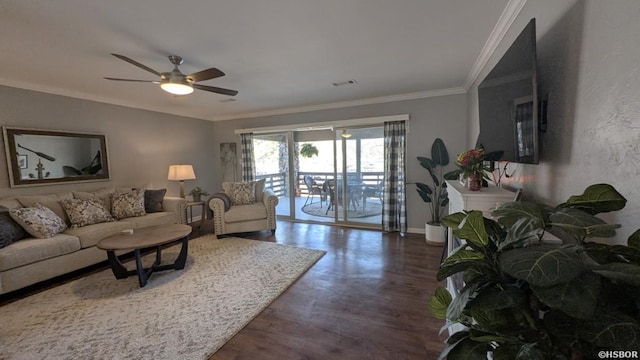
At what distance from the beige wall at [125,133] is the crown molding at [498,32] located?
5.32 metres

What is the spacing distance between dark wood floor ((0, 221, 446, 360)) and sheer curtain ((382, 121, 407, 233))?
80 cm

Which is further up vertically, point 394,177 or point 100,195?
point 394,177

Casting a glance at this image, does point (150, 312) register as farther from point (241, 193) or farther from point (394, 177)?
point (394, 177)

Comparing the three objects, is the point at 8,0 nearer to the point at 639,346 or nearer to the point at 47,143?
the point at 47,143

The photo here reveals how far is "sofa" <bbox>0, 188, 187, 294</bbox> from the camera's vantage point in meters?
2.59

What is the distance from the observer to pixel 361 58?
8.95ft

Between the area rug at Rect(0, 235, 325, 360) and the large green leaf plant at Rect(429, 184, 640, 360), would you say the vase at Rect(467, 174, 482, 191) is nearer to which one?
the large green leaf plant at Rect(429, 184, 640, 360)

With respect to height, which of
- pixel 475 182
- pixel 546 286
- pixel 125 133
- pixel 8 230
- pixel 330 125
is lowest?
pixel 8 230

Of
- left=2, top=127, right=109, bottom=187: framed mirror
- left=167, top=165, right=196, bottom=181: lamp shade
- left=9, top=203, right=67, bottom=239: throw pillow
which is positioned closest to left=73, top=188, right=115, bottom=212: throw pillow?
Answer: left=2, top=127, right=109, bottom=187: framed mirror

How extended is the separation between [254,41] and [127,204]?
3.27 meters

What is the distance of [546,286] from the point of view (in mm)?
513

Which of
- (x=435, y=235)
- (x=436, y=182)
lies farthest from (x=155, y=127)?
(x=435, y=235)

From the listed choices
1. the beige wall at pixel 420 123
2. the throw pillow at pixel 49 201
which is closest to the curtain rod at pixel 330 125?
the beige wall at pixel 420 123

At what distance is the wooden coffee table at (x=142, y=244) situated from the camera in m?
2.65
